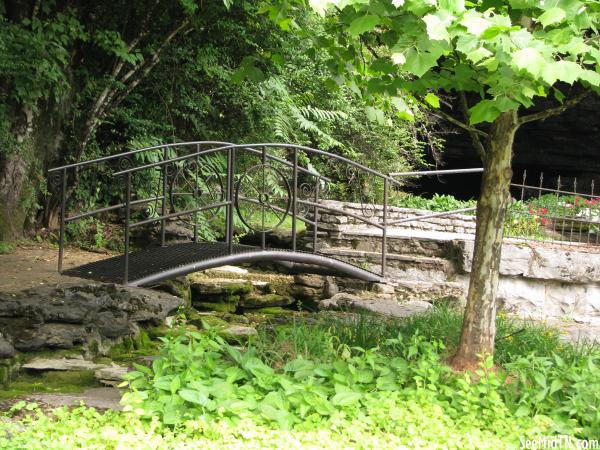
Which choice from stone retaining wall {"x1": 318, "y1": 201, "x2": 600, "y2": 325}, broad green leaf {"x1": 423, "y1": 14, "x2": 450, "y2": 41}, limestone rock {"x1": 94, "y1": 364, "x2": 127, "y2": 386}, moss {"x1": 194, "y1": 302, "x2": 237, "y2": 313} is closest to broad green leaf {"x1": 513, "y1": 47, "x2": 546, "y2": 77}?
broad green leaf {"x1": 423, "y1": 14, "x2": 450, "y2": 41}

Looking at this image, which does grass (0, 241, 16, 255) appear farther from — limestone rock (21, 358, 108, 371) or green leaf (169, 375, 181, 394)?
green leaf (169, 375, 181, 394)

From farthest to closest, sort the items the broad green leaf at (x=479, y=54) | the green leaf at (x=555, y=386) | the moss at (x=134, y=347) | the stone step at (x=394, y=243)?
1. the stone step at (x=394, y=243)
2. the moss at (x=134, y=347)
3. the green leaf at (x=555, y=386)
4. the broad green leaf at (x=479, y=54)

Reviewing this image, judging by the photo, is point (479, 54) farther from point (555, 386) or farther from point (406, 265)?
point (406, 265)

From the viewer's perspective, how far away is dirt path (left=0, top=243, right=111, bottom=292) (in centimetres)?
617

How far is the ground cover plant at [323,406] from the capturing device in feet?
11.4

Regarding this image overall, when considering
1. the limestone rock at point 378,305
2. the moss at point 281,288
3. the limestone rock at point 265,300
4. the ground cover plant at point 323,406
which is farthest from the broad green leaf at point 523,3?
the moss at point 281,288

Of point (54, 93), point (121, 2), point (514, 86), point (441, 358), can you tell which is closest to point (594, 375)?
point (441, 358)

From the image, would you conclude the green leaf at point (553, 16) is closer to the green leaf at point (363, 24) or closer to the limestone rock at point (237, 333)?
the green leaf at point (363, 24)

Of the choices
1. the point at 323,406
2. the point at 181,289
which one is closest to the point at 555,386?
the point at 323,406

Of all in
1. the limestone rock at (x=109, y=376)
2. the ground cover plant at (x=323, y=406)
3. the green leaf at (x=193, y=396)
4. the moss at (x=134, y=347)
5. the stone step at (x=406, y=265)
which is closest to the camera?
the ground cover plant at (x=323, y=406)

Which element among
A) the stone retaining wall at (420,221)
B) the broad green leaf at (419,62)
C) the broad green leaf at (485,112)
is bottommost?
the stone retaining wall at (420,221)

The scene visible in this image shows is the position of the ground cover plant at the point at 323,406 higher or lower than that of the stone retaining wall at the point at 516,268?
lower

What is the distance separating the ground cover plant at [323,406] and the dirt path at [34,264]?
2.19 m

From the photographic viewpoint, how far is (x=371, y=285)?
327 inches
